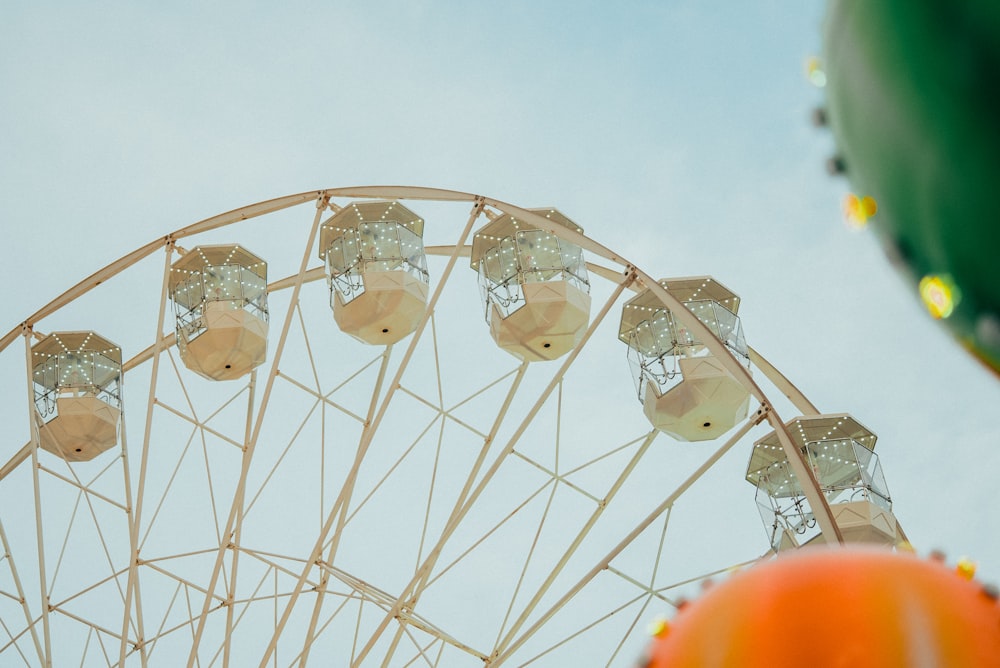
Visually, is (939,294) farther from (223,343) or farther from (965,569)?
(223,343)

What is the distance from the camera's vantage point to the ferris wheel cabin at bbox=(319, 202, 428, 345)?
1653 centimetres

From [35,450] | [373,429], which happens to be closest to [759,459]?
[373,429]

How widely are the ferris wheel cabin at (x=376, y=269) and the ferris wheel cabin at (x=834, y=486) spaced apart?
538cm

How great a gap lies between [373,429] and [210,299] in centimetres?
391

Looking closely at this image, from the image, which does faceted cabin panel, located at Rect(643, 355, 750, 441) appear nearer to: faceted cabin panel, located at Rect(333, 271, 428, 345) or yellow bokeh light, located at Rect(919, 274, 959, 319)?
faceted cabin panel, located at Rect(333, 271, 428, 345)

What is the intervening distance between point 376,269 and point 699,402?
4795 millimetres

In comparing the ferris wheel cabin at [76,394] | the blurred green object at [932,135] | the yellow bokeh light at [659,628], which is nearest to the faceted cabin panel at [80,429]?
the ferris wheel cabin at [76,394]

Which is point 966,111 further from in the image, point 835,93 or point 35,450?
point 35,450

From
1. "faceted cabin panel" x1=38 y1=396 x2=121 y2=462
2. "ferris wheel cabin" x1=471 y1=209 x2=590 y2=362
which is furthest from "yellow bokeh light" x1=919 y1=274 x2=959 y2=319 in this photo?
"faceted cabin panel" x1=38 y1=396 x2=121 y2=462

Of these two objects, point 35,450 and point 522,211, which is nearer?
point 522,211

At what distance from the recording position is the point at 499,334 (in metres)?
16.3

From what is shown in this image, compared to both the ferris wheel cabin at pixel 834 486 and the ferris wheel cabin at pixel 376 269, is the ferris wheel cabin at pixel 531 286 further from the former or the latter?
the ferris wheel cabin at pixel 834 486

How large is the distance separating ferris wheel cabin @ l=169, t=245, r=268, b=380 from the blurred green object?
15.6m

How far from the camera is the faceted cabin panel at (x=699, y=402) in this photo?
51.9 feet
